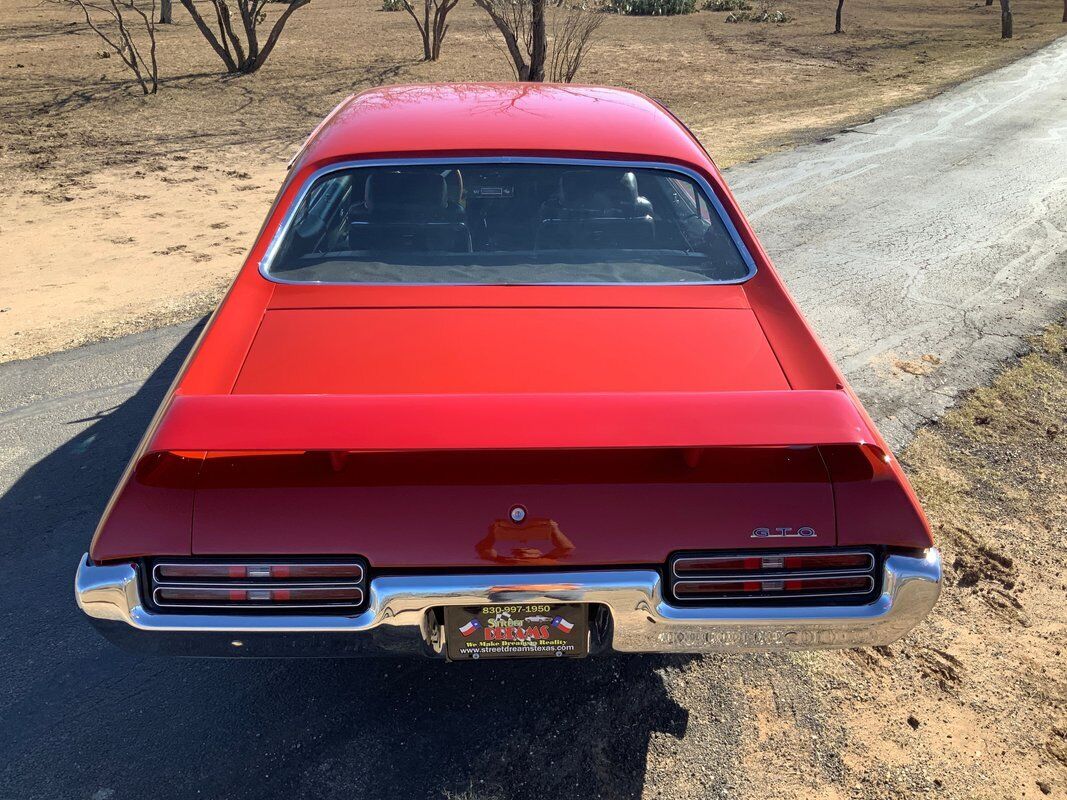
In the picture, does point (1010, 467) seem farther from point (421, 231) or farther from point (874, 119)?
point (874, 119)

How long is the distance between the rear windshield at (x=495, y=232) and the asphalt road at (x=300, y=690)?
1318mm

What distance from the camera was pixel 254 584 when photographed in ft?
6.91

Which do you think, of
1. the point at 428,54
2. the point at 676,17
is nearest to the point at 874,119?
the point at 428,54

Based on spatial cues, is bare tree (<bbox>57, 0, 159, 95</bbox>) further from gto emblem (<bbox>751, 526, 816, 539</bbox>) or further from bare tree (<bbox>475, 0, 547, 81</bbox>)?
gto emblem (<bbox>751, 526, 816, 539</bbox>)

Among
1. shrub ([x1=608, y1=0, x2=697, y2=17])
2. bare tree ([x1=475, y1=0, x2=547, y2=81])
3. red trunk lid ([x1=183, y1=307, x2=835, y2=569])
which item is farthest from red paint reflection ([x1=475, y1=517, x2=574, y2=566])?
shrub ([x1=608, y1=0, x2=697, y2=17])

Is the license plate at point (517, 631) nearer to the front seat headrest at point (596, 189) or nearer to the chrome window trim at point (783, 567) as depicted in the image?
the chrome window trim at point (783, 567)

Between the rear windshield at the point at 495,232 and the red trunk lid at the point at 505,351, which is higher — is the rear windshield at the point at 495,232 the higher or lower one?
the higher one

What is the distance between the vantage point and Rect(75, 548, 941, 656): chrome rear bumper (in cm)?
210

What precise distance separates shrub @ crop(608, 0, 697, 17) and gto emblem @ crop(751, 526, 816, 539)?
31.6 metres

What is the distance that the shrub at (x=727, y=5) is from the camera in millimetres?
32344

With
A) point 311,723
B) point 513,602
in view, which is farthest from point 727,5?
point 513,602

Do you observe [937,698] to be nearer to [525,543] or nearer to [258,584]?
[525,543]

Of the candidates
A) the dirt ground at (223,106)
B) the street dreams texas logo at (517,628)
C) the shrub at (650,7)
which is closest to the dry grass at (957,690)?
the street dreams texas logo at (517,628)

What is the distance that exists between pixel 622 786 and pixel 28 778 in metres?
1.69
